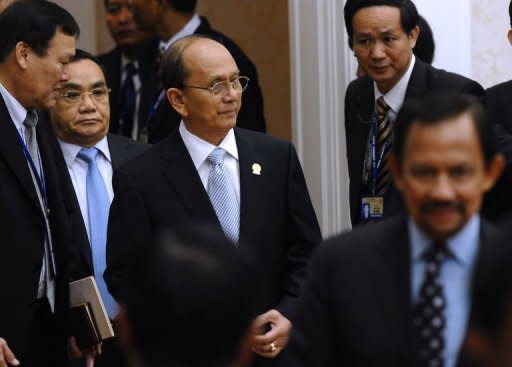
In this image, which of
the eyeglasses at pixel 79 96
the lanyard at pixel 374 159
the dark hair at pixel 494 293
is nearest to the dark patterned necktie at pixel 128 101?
the eyeglasses at pixel 79 96

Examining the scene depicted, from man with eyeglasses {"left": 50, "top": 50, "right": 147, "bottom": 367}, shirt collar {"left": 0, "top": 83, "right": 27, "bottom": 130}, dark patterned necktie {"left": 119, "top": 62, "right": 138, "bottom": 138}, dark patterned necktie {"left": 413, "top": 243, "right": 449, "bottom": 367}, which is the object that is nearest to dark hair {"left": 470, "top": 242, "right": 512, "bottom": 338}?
dark patterned necktie {"left": 413, "top": 243, "right": 449, "bottom": 367}

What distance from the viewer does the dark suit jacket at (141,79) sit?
700 cm

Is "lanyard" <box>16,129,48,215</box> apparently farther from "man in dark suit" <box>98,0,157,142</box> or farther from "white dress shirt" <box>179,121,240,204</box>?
"man in dark suit" <box>98,0,157,142</box>

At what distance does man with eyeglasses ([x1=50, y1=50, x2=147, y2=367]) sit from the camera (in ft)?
17.3

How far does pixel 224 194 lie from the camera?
4699mm

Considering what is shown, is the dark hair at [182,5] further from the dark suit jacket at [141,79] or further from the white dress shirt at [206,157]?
the white dress shirt at [206,157]

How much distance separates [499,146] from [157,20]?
2.79m

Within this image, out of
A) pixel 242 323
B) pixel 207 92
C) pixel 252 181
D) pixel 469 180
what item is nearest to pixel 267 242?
pixel 252 181

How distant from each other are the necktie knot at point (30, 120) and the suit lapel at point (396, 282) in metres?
2.27

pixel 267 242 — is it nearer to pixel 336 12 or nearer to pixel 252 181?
pixel 252 181

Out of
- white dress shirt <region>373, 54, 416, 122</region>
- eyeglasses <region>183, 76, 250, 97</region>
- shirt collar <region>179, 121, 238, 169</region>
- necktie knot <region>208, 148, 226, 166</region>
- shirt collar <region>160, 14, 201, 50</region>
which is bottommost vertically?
necktie knot <region>208, 148, 226, 166</region>

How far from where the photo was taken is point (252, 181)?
4.70 meters

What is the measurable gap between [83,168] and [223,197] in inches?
40.0

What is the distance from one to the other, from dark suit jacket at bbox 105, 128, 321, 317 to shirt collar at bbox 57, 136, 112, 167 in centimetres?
78
